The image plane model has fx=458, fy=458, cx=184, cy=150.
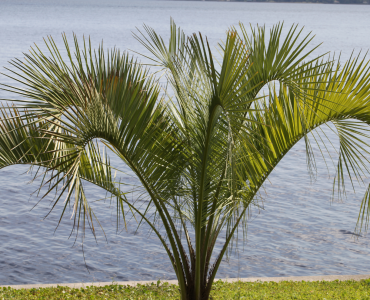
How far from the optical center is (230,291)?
6.20 metres

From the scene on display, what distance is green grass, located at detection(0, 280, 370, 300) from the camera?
5867mm

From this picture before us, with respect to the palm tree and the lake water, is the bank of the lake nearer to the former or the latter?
the palm tree

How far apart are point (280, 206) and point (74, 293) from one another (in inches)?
285

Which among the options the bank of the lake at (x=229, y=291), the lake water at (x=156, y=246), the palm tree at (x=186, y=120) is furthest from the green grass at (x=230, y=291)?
the lake water at (x=156, y=246)

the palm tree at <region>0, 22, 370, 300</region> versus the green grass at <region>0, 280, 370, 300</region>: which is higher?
the palm tree at <region>0, 22, 370, 300</region>

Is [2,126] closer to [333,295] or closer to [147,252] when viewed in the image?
[333,295]

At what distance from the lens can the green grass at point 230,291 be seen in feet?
19.2

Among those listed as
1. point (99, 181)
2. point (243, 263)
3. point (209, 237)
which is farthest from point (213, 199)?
point (243, 263)

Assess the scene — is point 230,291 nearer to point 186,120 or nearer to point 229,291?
point 229,291

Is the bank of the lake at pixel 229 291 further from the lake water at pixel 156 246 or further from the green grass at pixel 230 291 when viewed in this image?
the lake water at pixel 156 246

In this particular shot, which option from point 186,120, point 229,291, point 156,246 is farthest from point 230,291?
point 156,246

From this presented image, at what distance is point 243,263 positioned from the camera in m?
8.94

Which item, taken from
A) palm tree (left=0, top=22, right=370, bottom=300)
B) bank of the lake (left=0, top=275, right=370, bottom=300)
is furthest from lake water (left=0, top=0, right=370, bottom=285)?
palm tree (left=0, top=22, right=370, bottom=300)

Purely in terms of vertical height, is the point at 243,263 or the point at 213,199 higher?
the point at 213,199
